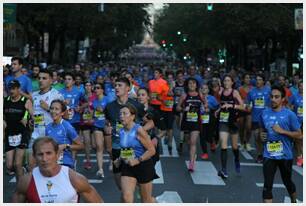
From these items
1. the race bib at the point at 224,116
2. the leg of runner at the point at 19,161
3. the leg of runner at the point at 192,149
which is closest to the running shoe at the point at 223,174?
the leg of runner at the point at 192,149

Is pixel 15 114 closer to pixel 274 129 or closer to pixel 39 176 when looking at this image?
pixel 274 129

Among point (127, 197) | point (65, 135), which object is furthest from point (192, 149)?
point (127, 197)

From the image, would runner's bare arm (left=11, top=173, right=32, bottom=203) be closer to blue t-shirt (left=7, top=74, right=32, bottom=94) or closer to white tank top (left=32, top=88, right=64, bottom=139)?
white tank top (left=32, top=88, right=64, bottom=139)

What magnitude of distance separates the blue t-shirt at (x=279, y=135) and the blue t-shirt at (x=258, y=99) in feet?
18.8

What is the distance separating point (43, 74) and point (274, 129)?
3247mm

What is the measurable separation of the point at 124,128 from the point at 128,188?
2.05 ft

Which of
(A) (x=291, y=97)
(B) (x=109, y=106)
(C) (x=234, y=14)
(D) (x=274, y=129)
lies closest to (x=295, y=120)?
(D) (x=274, y=129)

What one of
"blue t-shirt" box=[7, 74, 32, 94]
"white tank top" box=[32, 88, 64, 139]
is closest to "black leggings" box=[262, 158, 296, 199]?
"white tank top" box=[32, 88, 64, 139]

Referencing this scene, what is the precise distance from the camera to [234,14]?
127ft

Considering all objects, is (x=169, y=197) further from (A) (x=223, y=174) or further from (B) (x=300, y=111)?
(B) (x=300, y=111)

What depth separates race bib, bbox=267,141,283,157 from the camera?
785 cm

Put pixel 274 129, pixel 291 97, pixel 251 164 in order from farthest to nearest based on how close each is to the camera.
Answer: pixel 291 97, pixel 251 164, pixel 274 129

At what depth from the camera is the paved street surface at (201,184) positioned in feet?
30.4

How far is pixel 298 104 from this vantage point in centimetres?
1300
